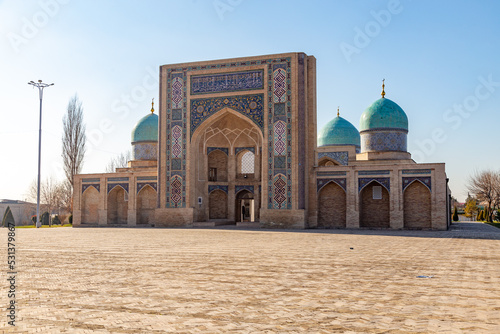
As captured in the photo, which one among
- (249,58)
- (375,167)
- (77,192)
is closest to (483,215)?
(375,167)

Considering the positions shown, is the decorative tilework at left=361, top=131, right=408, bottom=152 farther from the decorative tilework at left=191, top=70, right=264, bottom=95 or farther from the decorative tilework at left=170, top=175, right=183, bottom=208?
the decorative tilework at left=170, top=175, right=183, bottom=208

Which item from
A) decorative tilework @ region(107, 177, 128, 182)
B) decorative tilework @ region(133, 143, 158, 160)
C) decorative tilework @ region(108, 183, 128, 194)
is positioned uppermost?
decorative tilework @ region(133, 143, 158, 160)

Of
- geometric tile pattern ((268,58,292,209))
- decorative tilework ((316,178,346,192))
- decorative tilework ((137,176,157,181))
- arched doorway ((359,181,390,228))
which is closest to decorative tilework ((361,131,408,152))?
arched doorway ((359,181,390,228))

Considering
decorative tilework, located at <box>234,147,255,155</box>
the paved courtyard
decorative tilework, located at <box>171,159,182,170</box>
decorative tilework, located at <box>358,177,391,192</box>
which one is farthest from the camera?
decorative tilework, located at <box>234,147,255,155</box>

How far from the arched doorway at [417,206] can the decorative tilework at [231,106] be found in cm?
672

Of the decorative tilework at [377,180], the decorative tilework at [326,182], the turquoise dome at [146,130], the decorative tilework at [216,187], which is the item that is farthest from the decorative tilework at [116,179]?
the decorative tilework at [377,180]

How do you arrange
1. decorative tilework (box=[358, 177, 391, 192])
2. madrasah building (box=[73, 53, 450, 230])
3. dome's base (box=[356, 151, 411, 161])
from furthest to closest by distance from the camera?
1. dome's base (box=[356, 151, 411, 161])
2. madrasah building (box=[73, 53, 450, 230])
3. decorative tilework (box=[358, 177, 391, 192])

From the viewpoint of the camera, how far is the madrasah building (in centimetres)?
2053

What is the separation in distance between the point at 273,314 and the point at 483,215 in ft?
134

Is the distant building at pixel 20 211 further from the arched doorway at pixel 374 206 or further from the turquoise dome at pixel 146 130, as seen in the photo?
the arched doorway at pixel 374 206

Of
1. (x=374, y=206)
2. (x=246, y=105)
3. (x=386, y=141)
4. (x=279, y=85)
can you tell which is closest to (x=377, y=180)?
(x=374, y=206)

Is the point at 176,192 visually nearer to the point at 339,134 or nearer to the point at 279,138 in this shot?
the point at 279,138

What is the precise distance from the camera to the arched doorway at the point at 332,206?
21.4m

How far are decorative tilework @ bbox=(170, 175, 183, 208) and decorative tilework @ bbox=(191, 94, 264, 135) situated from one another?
2271 mm
